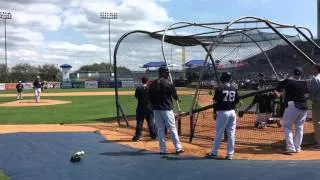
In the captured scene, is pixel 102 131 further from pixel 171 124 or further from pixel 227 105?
pixel 227 105

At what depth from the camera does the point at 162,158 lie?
10867 millimetres

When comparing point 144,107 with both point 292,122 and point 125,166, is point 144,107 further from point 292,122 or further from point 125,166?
point 125,166

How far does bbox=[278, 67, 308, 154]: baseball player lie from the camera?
1141 centimetres

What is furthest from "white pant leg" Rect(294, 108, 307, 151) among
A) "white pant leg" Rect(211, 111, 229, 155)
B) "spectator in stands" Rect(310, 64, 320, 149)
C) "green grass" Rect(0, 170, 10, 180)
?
"green grass" Rect(0, 170, 10, 180)

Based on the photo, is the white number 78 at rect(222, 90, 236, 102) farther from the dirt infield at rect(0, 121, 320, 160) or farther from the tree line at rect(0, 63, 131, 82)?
the tree line at rect(0, 63, 131, 82)

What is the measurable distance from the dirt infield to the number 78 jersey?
1.08 metres

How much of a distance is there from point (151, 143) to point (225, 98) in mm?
3360

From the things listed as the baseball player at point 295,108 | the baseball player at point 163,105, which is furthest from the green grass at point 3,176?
the baseball player at point 295,108

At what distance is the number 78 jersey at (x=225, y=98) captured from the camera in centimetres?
1068

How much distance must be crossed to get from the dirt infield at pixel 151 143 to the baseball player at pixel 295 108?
0.26 meters

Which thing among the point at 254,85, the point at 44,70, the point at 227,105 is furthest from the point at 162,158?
the point at 44,70

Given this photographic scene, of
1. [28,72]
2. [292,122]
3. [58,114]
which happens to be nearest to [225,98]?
[292,122]

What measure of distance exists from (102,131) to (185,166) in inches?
267

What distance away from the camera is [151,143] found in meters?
13.4
